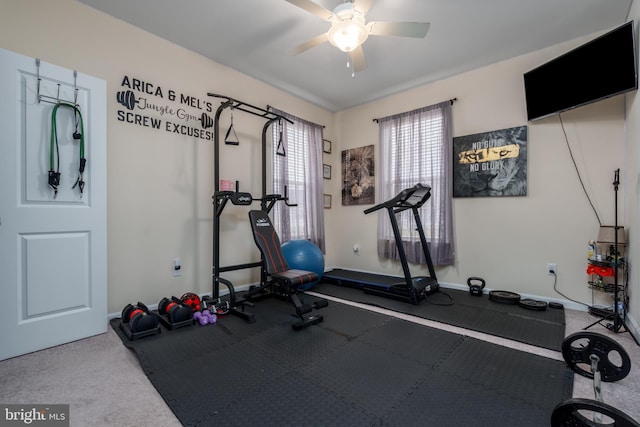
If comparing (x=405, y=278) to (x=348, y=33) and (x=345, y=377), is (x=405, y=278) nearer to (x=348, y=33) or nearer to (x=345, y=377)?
(x=345, y=377)

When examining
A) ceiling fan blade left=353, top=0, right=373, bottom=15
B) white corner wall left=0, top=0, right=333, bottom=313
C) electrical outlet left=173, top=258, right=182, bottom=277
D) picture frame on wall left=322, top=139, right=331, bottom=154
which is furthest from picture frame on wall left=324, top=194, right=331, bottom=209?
ceiling fan blade left=353, top=0, right=373, bottom=15

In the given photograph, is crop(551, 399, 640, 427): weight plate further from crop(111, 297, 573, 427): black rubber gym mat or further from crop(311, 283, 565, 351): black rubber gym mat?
crop(311, 283, 565, 351): black rubber gym mat

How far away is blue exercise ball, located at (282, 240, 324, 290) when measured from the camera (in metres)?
3.67

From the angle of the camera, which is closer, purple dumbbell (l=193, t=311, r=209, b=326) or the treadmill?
purple dumbbell (l=193, t=311, r=209, b=326)

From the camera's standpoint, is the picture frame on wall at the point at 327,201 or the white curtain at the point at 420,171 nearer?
the white curtain at the point at 420,171

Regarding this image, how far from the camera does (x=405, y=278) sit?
3455 millimetres

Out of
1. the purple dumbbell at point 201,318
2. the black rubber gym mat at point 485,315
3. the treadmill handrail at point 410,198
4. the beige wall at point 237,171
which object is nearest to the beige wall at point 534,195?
the beige wall at point 237,171

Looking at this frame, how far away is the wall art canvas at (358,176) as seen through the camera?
478cm

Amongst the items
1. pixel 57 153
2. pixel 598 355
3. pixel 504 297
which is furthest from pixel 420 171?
pixel 57 153

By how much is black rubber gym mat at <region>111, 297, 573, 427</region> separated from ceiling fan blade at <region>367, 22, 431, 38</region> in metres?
2.54

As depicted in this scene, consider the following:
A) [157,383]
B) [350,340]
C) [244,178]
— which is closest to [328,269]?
[244,178]

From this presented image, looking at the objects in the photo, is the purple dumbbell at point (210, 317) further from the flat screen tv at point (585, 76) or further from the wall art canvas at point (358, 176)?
the flat screen tv at point (585, 76)

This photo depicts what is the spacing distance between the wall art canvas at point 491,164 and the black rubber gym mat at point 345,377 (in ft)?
6.72

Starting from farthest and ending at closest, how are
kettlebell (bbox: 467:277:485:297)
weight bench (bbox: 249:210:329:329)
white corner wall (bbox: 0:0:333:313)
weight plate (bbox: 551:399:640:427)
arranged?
kettlebell (bbox: 467:277:485:297) < weight bench (bbox: 249:210:329:329) < white corner wall (bbox: 0:0:333:313) < weight plate (bbox: 551:399:640:427)
